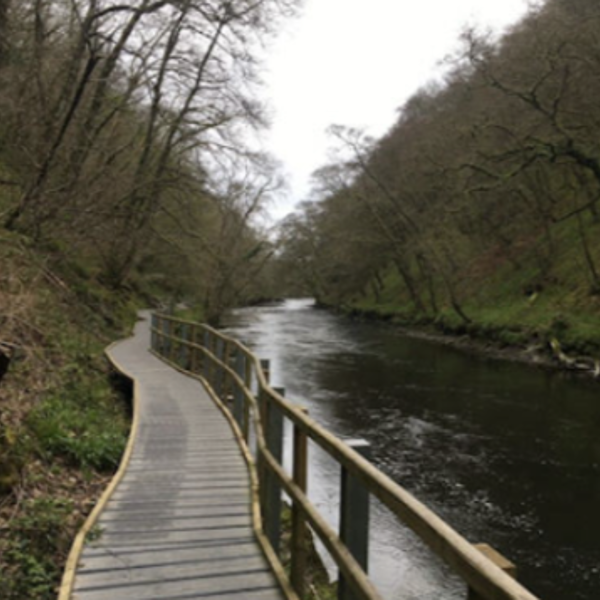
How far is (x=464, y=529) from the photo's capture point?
28.3ft

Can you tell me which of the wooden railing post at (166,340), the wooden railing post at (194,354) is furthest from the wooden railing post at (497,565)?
the wooden railing post at (166,340)

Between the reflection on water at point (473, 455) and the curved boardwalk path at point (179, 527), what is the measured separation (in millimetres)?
2346

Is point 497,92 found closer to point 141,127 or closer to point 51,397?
point 141,127

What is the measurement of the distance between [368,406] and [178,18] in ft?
44.6

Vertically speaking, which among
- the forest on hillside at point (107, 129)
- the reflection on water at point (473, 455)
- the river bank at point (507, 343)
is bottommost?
the reflection on water at point (473, 455)

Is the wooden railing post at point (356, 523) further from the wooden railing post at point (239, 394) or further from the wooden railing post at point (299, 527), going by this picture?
the wooden railing post at point (239, 394)

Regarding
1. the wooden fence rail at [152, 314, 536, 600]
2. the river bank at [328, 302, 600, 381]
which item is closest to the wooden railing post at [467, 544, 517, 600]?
the wooden fence rail at [152, 314, 536, 600]

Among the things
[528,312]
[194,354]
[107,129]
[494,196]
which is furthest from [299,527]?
[494,196]

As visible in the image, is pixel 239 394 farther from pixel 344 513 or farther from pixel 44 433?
pixel 344 513

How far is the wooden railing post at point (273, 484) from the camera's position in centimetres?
512

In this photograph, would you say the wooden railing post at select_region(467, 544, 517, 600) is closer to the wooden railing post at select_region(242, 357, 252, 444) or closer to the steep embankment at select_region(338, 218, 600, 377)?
the wooden railing post at select_region(242, 357, 252, 444)

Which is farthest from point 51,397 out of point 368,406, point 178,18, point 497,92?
point 497,92

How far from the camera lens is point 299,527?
173 inches

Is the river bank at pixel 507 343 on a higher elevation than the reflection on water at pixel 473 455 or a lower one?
higher
